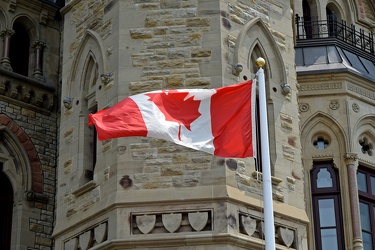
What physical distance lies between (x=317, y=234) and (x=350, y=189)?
1.05 metres

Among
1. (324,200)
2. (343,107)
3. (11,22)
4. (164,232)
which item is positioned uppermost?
(11,22)

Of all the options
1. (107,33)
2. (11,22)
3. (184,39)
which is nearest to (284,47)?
(184,39)

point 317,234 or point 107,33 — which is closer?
point 107,33

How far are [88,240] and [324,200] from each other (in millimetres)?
5204

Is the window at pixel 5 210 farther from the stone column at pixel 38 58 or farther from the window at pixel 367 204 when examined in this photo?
the window at pixel 367 204

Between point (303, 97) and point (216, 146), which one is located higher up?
point (303, 97)

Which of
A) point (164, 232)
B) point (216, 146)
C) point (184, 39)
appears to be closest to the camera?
point (216, 146)

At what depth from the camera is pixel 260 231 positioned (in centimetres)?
1431

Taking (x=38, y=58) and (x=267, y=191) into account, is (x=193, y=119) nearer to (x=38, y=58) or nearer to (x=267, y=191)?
(x=267, y=191)

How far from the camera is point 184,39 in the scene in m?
15.5

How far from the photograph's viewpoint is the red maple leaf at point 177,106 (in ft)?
42.8

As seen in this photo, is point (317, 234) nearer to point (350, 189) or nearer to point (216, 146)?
point (350, 189)

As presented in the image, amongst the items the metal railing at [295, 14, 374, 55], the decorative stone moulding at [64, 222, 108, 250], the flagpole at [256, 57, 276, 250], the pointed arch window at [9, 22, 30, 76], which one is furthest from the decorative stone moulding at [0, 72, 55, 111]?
the flagpole at [256, 57, 276, 250]

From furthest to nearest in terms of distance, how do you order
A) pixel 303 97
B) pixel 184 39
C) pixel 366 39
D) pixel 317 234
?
pixel 366 39 → pixel 303 97 → pixel 317 234 → pixel 184 39
